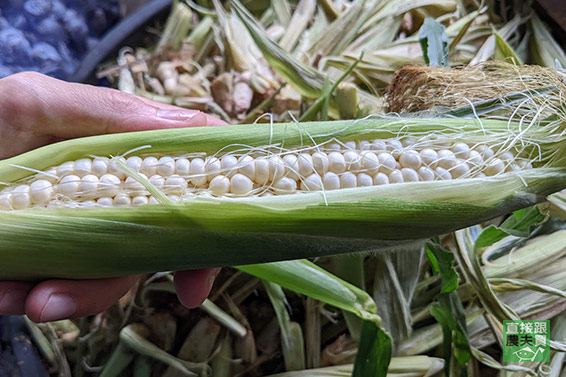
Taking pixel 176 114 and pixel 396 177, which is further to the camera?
pixel 176 114

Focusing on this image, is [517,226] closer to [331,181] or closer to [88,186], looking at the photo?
[331,181]

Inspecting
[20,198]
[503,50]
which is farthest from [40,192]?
[503,50]

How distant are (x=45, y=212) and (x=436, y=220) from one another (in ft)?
1.77

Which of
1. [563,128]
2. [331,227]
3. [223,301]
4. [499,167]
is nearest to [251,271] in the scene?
[223,301]

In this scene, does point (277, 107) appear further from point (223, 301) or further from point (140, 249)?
point (140, 249)

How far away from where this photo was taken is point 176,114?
0.82 m

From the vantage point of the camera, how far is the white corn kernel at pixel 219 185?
613 millimetres

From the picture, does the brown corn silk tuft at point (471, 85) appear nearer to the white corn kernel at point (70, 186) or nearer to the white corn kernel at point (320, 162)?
the white corn kernel at point (320, 162)

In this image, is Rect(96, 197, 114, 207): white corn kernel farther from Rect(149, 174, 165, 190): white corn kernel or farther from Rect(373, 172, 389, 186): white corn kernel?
Rect(373, 172, 389, 186): white corn kernel

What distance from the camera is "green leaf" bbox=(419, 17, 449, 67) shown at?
0.92m

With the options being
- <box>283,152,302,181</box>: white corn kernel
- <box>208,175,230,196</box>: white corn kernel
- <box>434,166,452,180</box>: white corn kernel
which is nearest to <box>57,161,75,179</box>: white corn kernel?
<box>208,175,230,196</box>: white corn kernel

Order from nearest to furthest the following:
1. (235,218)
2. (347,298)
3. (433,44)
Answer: (235,218) < (347,298) < (433,44)

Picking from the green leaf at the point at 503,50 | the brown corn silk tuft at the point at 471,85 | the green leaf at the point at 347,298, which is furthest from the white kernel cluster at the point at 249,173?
the green leaf at the point at 503,50

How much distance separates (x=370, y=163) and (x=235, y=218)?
21cm
